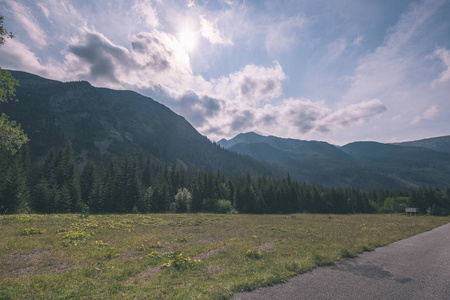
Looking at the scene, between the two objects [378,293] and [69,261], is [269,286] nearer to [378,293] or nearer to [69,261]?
[378,293]

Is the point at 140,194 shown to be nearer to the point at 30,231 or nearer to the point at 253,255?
the point at 30,231

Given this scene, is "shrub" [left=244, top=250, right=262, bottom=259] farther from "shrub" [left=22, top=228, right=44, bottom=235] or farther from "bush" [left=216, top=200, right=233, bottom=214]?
"bush" [left=216, top=200, right=233, bottom=214]

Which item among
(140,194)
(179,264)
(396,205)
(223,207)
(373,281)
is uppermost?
(140,194)

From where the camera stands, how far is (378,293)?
841cm

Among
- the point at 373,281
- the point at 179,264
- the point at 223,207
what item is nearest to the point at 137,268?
the point at 179,264

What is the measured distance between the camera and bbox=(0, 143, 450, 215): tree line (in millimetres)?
49875

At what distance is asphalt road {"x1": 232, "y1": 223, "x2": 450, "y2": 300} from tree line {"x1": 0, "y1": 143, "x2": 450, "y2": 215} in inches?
2338

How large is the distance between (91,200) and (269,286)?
67.0 meters

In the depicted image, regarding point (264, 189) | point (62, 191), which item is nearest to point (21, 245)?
point (62, 191)

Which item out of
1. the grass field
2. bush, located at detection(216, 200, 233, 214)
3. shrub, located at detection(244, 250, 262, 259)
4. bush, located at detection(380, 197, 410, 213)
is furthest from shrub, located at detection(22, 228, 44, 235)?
bush, located at detection(380, 197, 410, 213)

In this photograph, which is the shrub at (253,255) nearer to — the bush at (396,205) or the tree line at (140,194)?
the tree line at (140,194)

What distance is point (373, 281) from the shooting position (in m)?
9.70

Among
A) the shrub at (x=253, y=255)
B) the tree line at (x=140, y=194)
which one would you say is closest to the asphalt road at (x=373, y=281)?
the shrub at (x=253, y=255)

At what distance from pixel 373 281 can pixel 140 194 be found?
6742cm
